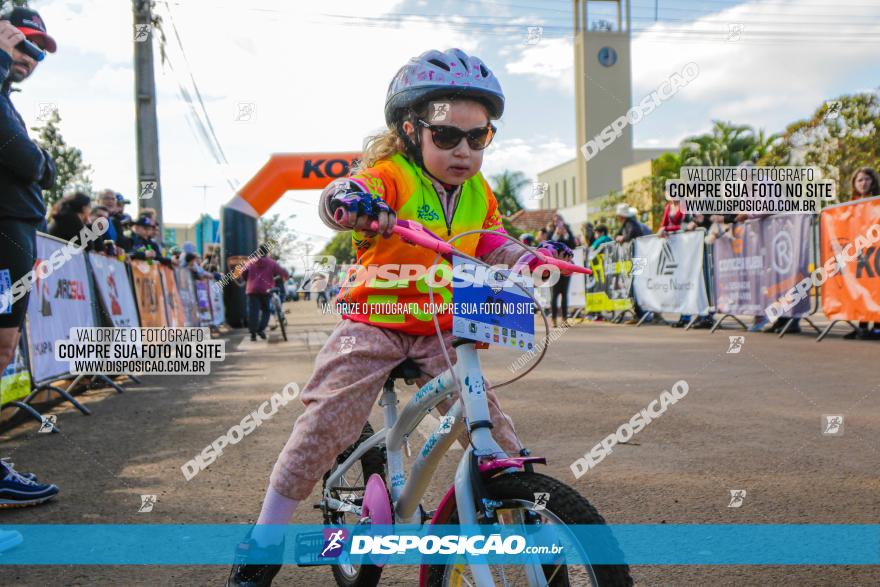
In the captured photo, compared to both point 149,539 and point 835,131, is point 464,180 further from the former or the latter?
point 835,131

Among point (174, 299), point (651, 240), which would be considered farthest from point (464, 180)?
point (651, 240)

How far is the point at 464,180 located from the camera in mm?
2439

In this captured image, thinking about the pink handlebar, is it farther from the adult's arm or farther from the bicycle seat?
the adult's arm

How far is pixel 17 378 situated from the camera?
20.9 ft

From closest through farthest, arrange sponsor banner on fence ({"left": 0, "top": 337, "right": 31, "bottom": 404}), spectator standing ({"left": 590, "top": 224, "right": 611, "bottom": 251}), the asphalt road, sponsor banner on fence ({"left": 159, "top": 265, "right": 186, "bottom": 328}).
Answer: the asphalt road, sponsor banner on fence ({"left": 0, "top": 337, "right": 31, "bottom": 404}), sponsor banner on fence ({"left": 159, "top": 265, "right": 186, "bottom": 328}), spectator standing ({"left": 590, "top": 224, "right": 611, "bottom": 251})

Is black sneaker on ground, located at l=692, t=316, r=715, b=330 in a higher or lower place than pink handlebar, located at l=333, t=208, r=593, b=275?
lower

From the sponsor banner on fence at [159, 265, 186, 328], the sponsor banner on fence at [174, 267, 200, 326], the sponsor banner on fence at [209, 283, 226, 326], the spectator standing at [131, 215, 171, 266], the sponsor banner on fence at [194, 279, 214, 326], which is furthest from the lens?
the sponsor banner on fence at [209, 283, 226, 326]

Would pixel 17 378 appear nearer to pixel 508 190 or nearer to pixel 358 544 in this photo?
pixel 358 544

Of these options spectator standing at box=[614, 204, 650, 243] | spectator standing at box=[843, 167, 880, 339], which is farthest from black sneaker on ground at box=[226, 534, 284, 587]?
spectator standing at box=[614, 204, 650, 243]

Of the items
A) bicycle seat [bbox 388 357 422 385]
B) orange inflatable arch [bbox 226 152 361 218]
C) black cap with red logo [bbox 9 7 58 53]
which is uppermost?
orange inflatable arch [bbox 226 152 361 218]

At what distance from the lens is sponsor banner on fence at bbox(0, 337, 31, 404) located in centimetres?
611

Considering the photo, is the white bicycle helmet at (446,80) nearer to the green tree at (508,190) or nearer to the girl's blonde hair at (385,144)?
the girl's blonde hair at (385,144)

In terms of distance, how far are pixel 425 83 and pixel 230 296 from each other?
21.0 m

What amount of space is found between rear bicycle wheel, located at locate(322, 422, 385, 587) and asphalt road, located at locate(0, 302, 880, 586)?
0.81 feet
